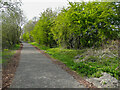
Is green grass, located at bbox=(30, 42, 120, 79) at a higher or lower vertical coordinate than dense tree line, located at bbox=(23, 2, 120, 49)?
lower

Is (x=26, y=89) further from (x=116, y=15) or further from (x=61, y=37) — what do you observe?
(x=61, y=37)

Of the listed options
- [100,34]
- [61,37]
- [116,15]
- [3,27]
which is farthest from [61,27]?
[3,27]

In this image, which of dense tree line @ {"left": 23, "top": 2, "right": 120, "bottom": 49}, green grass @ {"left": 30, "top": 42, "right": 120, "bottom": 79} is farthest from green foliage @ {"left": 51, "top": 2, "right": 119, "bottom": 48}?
green grass @ {"left": 30, "top": 42, "right": 120, "bottom": 79}

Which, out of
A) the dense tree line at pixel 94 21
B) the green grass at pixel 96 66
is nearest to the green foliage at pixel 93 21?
the dense tree line at pixel 94 21

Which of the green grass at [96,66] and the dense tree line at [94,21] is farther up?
the dense tree line at [94,21]

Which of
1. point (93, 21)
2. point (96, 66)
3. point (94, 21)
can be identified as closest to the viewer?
point (96, 66)

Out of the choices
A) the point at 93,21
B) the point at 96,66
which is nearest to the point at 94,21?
the point at 93,21

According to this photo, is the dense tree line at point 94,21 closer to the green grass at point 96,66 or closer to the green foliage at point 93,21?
the green foliage at point 93,21

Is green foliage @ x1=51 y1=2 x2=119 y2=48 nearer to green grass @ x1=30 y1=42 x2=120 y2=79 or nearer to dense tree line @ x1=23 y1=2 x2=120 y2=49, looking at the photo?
dense tree line @ x1=23 y1=2 x2=120 y2=49

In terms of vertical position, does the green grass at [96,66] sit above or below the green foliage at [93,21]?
below

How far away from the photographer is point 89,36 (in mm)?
14109

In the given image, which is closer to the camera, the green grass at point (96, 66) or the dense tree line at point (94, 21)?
the green grass at point (96, 66)

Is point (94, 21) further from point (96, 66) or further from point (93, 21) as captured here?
point (96, 66)

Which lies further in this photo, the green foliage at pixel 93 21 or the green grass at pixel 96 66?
the green foliage at pixel 93 21
